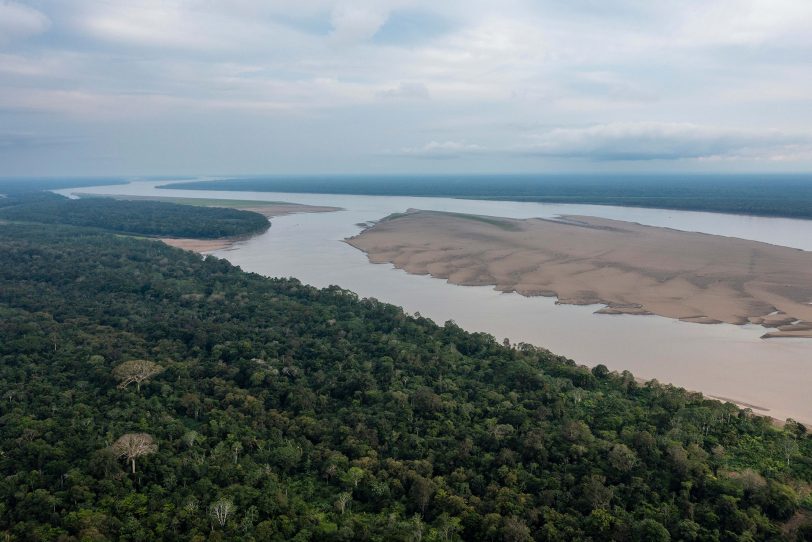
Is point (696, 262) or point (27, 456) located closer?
point (27, 456)

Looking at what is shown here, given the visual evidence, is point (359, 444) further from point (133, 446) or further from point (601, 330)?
point (601, 330)

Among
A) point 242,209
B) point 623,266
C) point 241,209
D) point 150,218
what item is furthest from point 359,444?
point 242,209

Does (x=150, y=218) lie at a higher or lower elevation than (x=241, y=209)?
lower

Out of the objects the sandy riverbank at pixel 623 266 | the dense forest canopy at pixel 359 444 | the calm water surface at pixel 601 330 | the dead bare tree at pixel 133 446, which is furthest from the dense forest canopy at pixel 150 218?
the dead bare tree at pixel 133 446

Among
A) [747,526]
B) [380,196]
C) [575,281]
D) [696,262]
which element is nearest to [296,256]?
[575,281]

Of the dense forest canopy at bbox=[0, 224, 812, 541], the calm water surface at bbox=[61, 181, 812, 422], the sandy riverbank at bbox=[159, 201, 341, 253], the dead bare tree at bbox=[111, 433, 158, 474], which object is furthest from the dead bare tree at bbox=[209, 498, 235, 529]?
the sandy riverbank at bbox=[159, 201, 341, 253]

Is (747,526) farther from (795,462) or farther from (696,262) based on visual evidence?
(696,262)

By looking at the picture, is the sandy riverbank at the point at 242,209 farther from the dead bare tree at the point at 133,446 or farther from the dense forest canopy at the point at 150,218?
the dead bare tree at the point at 133,446
